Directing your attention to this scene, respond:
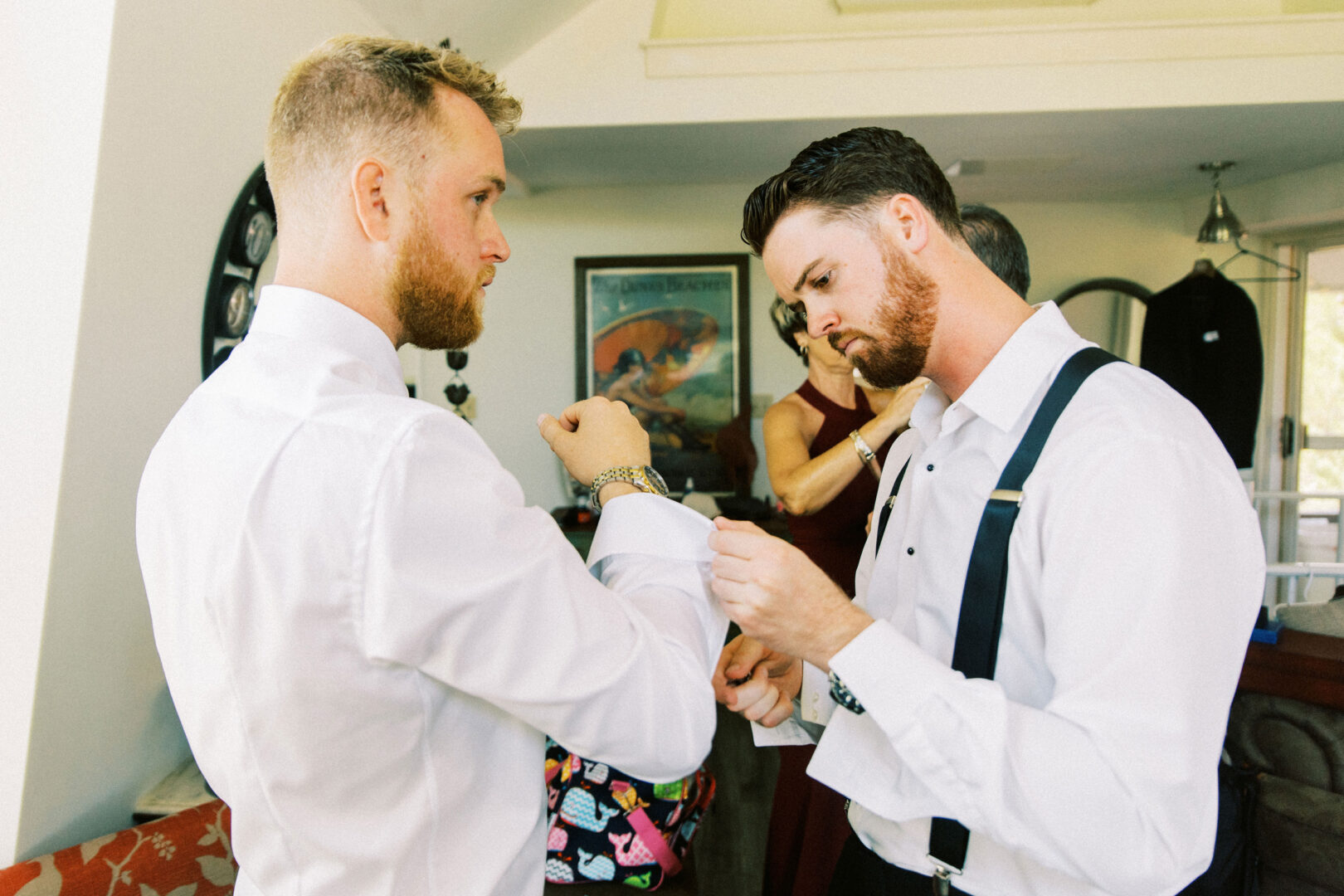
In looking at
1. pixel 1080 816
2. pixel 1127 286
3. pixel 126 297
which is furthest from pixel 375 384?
pixel 1127 286

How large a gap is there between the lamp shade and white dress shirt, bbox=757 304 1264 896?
3910 mm

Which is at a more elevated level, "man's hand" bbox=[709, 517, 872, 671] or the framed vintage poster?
the framed vintage poster

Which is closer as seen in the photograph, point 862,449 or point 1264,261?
point 862,449

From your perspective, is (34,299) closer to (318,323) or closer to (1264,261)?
(318,323)

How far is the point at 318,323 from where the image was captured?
2.88ft

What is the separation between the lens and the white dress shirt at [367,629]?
0.73m

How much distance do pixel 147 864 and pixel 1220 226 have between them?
501cm

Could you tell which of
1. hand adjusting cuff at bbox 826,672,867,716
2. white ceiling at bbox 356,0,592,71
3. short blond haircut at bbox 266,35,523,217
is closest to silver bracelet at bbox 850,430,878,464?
hand adjusting cuff at bbox 826,672,867,716

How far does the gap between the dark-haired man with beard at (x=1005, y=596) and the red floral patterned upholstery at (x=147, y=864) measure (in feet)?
3.93

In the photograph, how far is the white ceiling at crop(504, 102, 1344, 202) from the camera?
11.0ft

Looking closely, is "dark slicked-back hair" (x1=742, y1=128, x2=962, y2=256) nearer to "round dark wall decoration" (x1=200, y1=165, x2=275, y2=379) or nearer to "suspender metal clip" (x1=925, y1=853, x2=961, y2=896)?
"suspender metal clip" (x1=925, y1=853, x2=961, y2=896)

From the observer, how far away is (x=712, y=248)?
4594mm

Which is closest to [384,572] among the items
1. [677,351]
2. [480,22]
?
[480,22]

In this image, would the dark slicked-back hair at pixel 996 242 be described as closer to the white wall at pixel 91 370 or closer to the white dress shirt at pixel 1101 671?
the white dress shirt at pixel 1101 671
